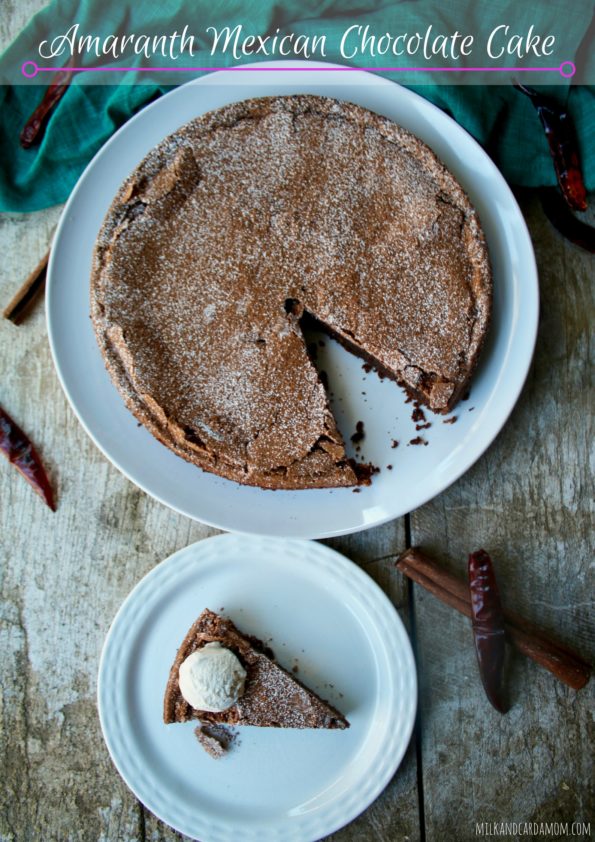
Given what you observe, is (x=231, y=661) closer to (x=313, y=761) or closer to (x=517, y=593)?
(x=313, y=761)

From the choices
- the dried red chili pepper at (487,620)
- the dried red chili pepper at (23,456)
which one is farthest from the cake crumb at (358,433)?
the dried red chili pepper at (23,456)

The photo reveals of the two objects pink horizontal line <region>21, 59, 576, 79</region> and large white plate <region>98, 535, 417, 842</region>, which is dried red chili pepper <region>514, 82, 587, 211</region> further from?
large white plate <region>98, 535, 417, 842</region>

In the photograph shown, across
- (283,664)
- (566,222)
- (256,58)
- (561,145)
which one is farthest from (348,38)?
(283,664)

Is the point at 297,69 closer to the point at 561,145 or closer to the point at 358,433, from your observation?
the point at 561,145

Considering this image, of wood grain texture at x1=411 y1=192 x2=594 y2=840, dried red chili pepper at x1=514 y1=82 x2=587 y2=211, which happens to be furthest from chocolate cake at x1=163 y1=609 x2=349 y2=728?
dried red chili pepper at x1=514 y1=82 x2=587 y2=211

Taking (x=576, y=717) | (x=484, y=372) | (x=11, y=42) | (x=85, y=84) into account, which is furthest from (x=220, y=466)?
(x=11, y=42)

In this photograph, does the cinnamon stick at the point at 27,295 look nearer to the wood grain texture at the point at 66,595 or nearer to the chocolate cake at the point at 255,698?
the wood grain texture at the point at 66,595
